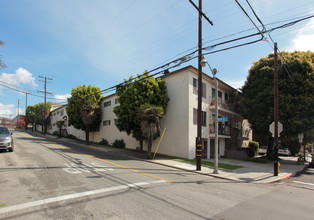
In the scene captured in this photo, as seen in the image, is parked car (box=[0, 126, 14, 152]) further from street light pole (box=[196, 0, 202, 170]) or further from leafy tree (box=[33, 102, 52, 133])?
leafy tree (box=[33, 102, 52, 133])

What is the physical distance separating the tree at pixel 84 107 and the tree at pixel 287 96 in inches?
750

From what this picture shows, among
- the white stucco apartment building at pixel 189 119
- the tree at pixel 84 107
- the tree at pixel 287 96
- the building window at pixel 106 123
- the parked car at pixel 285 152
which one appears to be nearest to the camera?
the tree at pixel 287 96

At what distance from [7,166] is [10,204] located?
5.43 m

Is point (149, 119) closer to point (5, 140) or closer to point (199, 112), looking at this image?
point (199, 112)

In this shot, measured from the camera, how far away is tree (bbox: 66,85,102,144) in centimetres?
2631

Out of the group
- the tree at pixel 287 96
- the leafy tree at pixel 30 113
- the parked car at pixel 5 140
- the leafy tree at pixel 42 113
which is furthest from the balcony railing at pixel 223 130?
the leafy tree at pixel 30 113

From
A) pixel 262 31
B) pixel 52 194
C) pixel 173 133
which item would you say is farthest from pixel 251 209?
pixel 173 133

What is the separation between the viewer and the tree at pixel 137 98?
1794 cm

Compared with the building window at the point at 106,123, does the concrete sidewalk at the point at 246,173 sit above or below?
below

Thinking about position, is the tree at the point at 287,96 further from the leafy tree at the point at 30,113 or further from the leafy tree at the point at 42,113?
the leafy tree at the point at 30,113

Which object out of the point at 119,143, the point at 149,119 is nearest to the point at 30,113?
the point at 119,143

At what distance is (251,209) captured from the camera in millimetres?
5391

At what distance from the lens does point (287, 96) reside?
17.9m

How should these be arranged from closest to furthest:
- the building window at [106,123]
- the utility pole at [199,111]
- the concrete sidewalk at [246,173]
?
1. the concrete sidewalk at [246,173]
2. the utility pole at [199,111]
3. the building window at [106,123]
